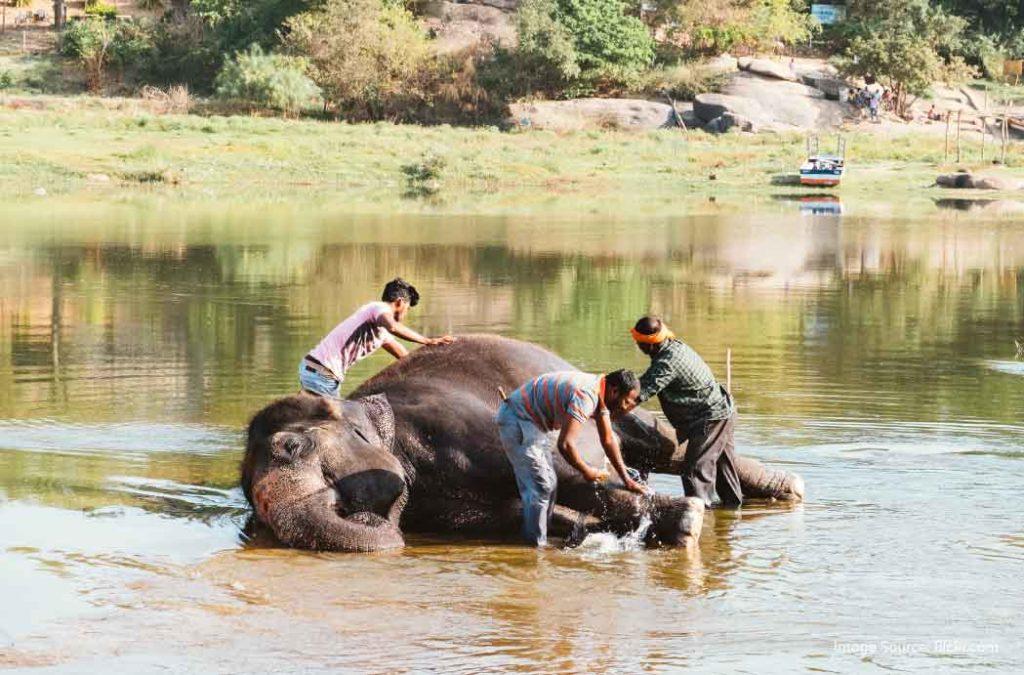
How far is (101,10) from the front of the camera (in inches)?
3280

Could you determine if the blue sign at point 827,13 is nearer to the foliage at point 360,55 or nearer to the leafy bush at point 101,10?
the foliage at point 360,55

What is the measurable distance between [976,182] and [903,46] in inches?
780

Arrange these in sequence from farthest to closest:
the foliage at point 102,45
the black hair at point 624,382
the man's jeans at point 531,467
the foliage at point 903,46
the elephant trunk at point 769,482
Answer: the foliage at point 102,45 < the foliage at point 903,46 < the elephant trunk at point 769,482 < the man's jeans at point 531,467 < the black hair at point 624,382

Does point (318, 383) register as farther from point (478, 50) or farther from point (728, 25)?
point (728, 25)

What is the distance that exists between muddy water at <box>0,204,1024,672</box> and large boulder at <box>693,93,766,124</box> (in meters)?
39.8

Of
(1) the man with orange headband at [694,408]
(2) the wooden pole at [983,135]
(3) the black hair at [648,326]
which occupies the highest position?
(2) the wooden pole at [983,135]

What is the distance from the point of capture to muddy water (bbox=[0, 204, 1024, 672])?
27.2 ft

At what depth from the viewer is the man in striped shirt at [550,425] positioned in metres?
9.85

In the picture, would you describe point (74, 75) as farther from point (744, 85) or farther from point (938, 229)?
point (938, 229)

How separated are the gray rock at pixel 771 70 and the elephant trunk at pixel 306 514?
64.9 m

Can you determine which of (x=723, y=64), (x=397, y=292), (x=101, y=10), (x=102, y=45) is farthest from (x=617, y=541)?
(x=101, y=10)

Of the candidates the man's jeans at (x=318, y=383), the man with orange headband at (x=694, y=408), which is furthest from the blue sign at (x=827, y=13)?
the man with orange headband at (x=694, y=408)

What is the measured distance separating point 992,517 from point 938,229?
2889 cm

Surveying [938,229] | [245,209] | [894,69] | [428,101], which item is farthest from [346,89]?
[938,229]
